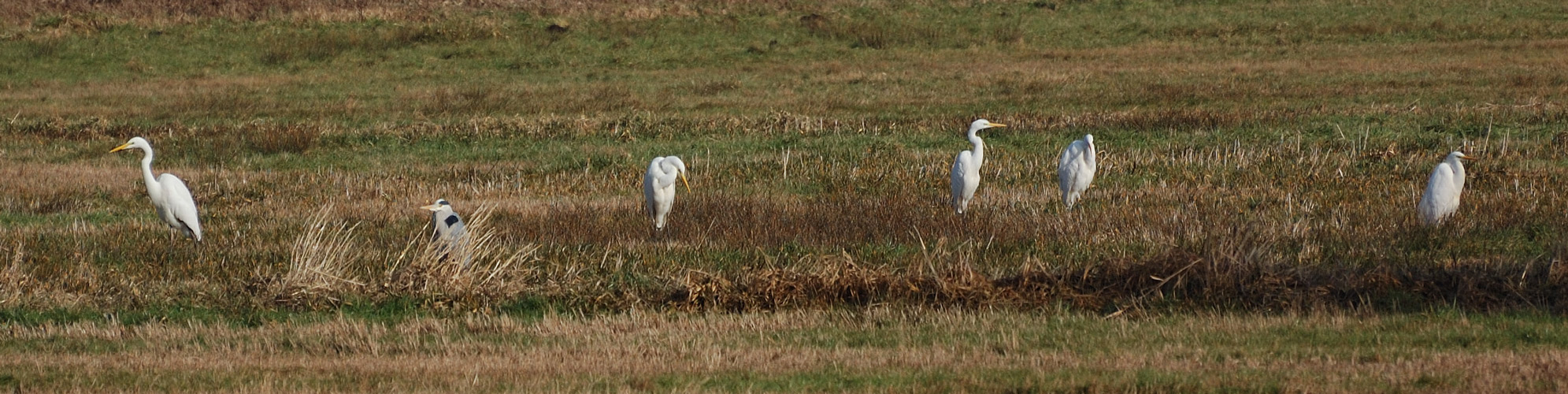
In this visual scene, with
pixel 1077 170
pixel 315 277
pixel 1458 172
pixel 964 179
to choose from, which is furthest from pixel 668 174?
pixel 1458 172

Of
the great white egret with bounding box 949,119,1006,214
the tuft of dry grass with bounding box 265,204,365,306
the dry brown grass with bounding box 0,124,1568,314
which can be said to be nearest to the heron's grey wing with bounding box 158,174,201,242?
the dry brown grass with bounding box 0,124,1568,314

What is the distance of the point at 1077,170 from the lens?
12.8m

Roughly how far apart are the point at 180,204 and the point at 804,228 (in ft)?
15.9

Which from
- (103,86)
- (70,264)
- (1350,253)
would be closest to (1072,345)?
(1350,253)

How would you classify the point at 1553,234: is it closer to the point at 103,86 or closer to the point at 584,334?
the point at 584,334

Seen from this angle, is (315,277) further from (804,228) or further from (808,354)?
(804,228)

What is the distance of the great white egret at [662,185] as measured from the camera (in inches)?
480

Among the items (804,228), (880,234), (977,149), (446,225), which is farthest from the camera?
(977,149)

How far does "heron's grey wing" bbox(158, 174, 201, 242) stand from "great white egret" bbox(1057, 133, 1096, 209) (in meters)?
7.15

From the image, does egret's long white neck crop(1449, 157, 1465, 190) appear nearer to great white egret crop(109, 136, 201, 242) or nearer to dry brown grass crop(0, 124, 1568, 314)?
dry brown grass crop(0, 124, 1568, 314)

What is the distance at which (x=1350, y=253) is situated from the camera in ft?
30.5

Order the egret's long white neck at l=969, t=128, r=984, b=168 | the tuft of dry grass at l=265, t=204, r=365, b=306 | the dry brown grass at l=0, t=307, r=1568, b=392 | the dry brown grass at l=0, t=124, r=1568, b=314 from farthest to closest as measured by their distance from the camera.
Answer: the egret's long white neck at l=969, t=128, r=984, b=168 < the tuft of dry grass at l=265, t=204, r=365, b=306 < the dry brown grass at l=0, t=124, r=1568, b=314 < the dry brown grass at l=0, t=307, r=1568, b=392

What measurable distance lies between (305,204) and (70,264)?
439 cm

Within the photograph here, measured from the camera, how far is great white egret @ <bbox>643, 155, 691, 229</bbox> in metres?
12.2
